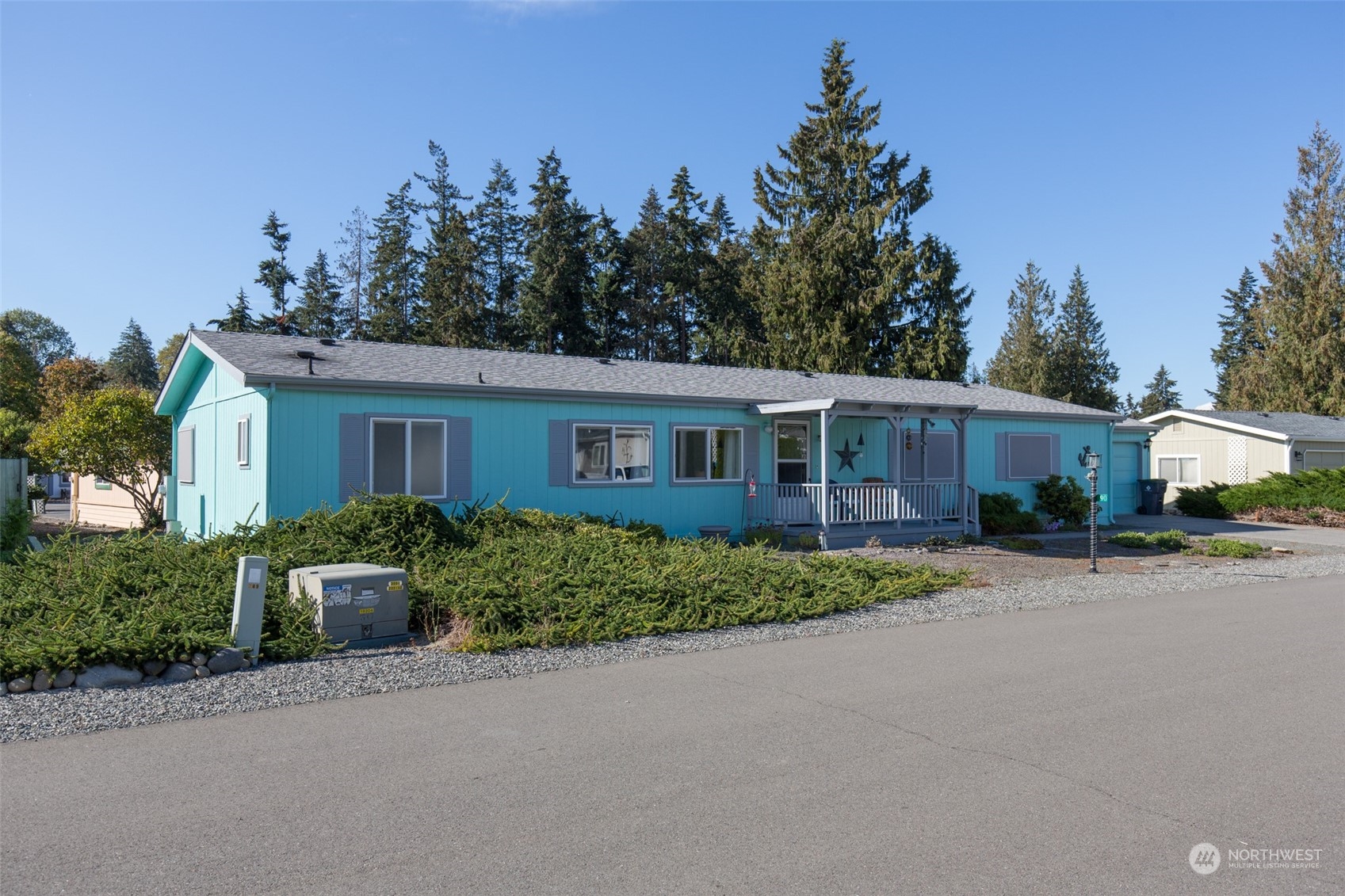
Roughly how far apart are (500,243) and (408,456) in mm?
31190

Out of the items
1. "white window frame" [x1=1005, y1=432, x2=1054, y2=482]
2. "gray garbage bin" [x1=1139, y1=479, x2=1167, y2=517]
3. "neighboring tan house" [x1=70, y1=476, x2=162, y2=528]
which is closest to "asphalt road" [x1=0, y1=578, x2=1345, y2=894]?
"white window frame" [x1=1005, y1=432, x2=1054, y2=482]

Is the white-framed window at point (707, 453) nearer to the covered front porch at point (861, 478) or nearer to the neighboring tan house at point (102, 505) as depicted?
the covered front porch at point (861, 478)

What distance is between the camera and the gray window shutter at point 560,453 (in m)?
15.8

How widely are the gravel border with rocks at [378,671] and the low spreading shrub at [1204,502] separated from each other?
652 inches

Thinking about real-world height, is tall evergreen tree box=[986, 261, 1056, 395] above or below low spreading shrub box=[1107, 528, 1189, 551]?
above

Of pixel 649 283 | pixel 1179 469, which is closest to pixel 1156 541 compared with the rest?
pixel 1179 469

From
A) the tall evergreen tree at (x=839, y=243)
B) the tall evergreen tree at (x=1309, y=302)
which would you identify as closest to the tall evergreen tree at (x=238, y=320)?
the tall evergreen tree at (x=839, y=243)

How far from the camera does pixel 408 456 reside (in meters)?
14.7

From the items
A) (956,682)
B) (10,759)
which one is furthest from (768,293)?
(10,759)

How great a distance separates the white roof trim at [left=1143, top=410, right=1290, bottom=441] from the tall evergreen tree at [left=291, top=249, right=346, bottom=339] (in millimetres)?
35644

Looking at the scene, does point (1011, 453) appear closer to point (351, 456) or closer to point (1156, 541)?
point (1156, 541)

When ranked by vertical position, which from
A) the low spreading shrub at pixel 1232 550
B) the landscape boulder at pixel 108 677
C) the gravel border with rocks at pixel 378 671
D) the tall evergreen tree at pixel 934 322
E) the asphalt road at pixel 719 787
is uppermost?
the tall evergreen tree at pixel 934 322

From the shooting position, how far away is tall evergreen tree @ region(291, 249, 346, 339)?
46.8 m

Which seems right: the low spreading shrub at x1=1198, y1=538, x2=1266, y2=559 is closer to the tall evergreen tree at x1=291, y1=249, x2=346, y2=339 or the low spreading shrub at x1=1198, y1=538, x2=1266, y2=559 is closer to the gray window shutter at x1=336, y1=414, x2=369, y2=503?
the gray window shutter at x1=336, y1=414, x2=369, y2=503
